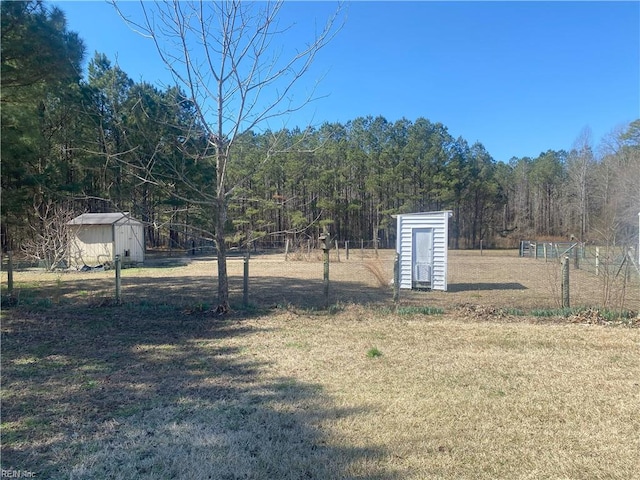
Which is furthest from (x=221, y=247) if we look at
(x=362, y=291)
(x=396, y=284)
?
(x=362, y=291)

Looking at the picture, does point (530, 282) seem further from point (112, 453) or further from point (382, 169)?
point (382, 169)

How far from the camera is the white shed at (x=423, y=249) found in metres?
11.5

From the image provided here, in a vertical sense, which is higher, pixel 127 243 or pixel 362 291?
pixel 127 243

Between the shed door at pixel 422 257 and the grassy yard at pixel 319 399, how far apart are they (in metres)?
4.74

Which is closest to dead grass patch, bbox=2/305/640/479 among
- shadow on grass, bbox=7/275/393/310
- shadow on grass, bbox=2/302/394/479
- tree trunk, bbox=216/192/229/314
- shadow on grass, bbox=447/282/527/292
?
shadow on grass, bbox=2/302/394/479

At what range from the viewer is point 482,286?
12.7 meters

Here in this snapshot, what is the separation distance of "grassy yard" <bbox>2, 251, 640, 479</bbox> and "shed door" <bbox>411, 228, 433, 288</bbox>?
4.74 metres

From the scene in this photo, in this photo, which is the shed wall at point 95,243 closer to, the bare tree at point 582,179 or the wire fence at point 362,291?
the wire fence at point 362,291

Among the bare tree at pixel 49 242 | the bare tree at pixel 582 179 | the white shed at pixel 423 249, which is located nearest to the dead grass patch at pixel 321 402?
the white shed at pixel 423 249

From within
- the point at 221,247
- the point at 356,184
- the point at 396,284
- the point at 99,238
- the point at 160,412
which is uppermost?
the point at 356,184

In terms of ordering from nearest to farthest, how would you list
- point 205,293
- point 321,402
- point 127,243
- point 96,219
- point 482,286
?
point 321,402 → point 205,293 → point 482,286 → point 96,219 → point 127,243

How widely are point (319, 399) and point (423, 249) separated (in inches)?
340

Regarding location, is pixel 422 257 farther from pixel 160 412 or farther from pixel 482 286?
pixel 160 412

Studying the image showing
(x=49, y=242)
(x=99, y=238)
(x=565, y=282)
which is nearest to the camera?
(x=565, y=282)
